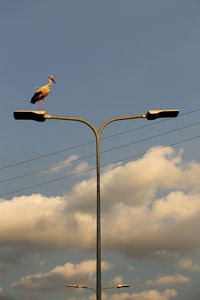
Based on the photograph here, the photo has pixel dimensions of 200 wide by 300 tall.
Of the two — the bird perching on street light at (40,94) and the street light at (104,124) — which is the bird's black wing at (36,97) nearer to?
the bird perching on street light at (40,94)

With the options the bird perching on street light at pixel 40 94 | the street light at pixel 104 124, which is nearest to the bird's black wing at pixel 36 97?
the bird perching on street light at pixel 40 94

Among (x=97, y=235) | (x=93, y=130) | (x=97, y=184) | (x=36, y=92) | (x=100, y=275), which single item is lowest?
(x=100, y=275)

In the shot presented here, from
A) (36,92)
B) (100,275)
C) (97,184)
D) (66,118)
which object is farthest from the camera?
(36,92)

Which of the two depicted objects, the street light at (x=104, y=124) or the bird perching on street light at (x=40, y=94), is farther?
the bird perching on street light at (x=40, y=94)

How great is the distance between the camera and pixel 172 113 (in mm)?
17547

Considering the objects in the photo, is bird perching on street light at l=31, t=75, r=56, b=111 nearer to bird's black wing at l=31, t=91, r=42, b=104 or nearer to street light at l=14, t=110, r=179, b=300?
bird's black wing at l=31, t=91, r=42, b=104

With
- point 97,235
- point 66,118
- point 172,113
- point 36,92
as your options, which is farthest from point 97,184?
point 36,92

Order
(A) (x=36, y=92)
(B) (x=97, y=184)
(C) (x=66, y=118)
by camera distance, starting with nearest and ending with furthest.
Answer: (B) (x=97, y=184) → (C) (x=66, y=118) → (A) (x=36, y=92)

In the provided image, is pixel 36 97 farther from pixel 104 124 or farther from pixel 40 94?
pixel 104 124

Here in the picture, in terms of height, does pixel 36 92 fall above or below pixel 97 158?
above

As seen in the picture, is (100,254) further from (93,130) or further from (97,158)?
(93,130)

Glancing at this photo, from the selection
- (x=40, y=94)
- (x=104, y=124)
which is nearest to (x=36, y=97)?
(x=40, y=94)

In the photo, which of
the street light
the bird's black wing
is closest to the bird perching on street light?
the bird's black wing

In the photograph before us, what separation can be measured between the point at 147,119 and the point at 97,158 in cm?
305
